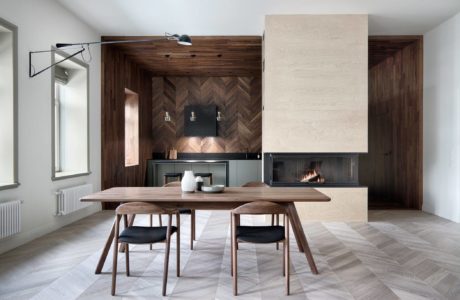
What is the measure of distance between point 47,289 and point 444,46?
6366 millimetres

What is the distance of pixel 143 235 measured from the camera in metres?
2.80

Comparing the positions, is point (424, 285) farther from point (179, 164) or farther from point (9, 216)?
point (179, 164)

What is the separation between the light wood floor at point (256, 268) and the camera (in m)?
2.74

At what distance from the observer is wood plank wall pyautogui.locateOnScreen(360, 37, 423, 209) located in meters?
6.35

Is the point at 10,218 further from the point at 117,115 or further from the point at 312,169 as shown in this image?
the point at 312,169

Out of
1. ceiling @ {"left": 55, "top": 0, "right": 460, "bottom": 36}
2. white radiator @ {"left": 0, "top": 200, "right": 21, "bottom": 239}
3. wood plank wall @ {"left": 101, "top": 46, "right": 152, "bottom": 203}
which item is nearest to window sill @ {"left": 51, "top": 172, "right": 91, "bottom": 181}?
wood plank wall @ {"left": 101, "top": 46, "right": 152, "bottom": 203}

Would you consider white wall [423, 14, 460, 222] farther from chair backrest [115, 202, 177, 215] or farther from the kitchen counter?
chair backrest [115, 202, 177, 215]

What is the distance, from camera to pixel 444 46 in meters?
5.63

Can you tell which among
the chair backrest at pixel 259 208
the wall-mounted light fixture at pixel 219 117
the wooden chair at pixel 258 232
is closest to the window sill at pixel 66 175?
the wooden chair at pixel 258 232

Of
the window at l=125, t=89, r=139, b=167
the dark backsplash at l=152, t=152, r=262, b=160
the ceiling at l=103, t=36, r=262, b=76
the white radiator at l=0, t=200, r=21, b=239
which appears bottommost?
the white radiator at l=0, t=200, r=21, b=239

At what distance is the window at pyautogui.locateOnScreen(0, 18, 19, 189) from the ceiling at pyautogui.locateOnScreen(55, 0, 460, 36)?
52.5 inches

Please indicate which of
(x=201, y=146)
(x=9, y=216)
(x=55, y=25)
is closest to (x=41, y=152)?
(x=9, y=216)

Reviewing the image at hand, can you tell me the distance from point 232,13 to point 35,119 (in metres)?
3.13

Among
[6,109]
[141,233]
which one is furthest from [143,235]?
[6,109]
